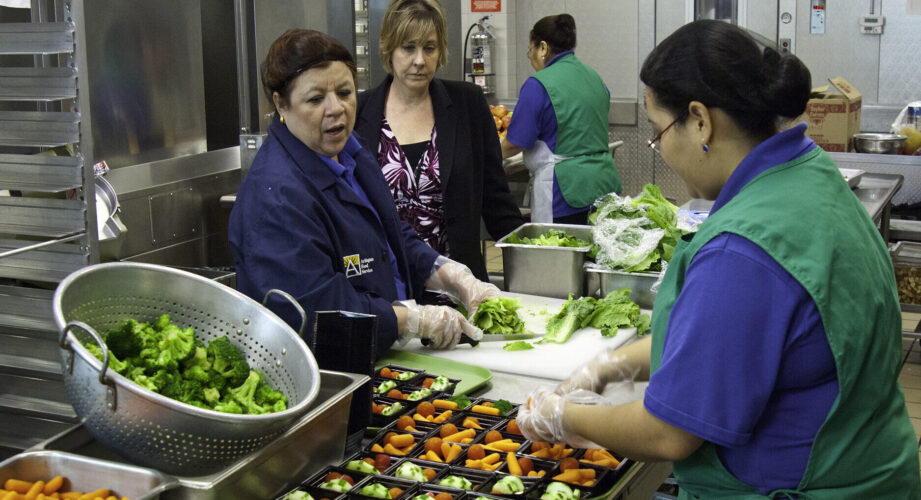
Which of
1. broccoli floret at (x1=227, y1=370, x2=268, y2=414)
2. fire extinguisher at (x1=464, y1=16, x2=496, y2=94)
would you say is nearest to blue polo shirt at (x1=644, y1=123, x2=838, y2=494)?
broccoli floret at (x1=227, y1=370, x2=268, y2=414)

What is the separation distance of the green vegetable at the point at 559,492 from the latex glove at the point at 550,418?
0.37 feet

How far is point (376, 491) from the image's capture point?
5.84 feet

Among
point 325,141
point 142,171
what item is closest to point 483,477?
point 325,141

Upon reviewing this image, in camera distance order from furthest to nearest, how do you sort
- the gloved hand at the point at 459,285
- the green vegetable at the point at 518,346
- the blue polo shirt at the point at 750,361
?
1. the gloved hand at the point at 459,285
2. the green vegetable at the point at 518,346
3. the blue polo shirt at the point at 750,361

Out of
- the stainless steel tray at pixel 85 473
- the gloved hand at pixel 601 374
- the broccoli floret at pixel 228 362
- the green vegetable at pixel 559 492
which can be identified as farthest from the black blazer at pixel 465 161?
the stainless steel tray at pixel 85 473

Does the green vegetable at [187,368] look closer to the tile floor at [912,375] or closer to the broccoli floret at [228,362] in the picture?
the broccoli floret at [228,362]

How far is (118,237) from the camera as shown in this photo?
3.66m

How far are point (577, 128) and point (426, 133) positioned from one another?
1.44 m

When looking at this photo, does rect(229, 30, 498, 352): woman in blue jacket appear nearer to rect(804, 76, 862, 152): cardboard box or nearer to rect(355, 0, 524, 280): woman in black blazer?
rect(355, 0, 524, 280): woman in black blazer

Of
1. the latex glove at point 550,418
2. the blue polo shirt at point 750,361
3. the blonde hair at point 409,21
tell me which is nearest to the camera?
the blue polo shirt at point 750,361

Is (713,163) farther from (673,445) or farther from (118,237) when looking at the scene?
(118,237)

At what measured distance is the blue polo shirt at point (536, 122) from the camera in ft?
16.3

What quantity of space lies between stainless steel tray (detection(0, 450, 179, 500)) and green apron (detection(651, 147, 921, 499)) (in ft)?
3.11

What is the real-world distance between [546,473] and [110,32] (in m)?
3.22
